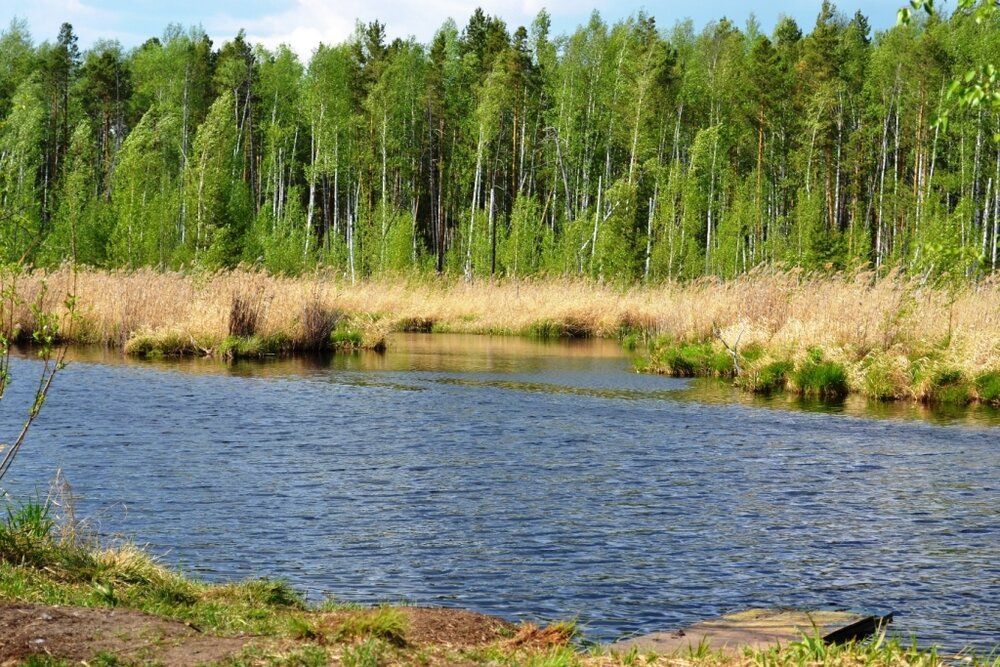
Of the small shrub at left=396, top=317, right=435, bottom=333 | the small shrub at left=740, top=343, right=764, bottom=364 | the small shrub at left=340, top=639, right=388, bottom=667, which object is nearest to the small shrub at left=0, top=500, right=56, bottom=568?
the small shrub at left=340, top=639, right=388, bottom=667

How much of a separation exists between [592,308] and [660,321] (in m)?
6.37

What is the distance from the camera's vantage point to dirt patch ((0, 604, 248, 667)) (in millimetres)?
5746

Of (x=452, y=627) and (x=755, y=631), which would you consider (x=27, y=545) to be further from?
(x=755, y=631)

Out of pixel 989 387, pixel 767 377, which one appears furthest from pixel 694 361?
pixel 989 387

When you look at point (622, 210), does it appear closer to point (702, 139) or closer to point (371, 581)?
point (702, 139)

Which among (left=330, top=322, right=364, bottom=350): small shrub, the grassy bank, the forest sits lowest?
the grassy bank

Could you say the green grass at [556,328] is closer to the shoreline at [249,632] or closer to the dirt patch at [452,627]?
the shoreline at [249,632]

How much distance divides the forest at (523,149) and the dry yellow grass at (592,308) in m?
9.29

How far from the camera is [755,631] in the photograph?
23.5 feet

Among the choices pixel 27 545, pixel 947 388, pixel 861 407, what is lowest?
pixel 27 545

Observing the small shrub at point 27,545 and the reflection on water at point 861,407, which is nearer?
the small shrub at point 27,545

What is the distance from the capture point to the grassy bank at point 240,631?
5852 mm

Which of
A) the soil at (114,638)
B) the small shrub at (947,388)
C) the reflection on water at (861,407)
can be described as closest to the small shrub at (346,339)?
the reflection on water at (861,407)

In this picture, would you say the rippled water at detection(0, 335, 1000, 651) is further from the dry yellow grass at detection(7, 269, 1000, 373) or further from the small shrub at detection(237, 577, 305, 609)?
the dry yellow grass at detection(7, 269, 1000, 373)
